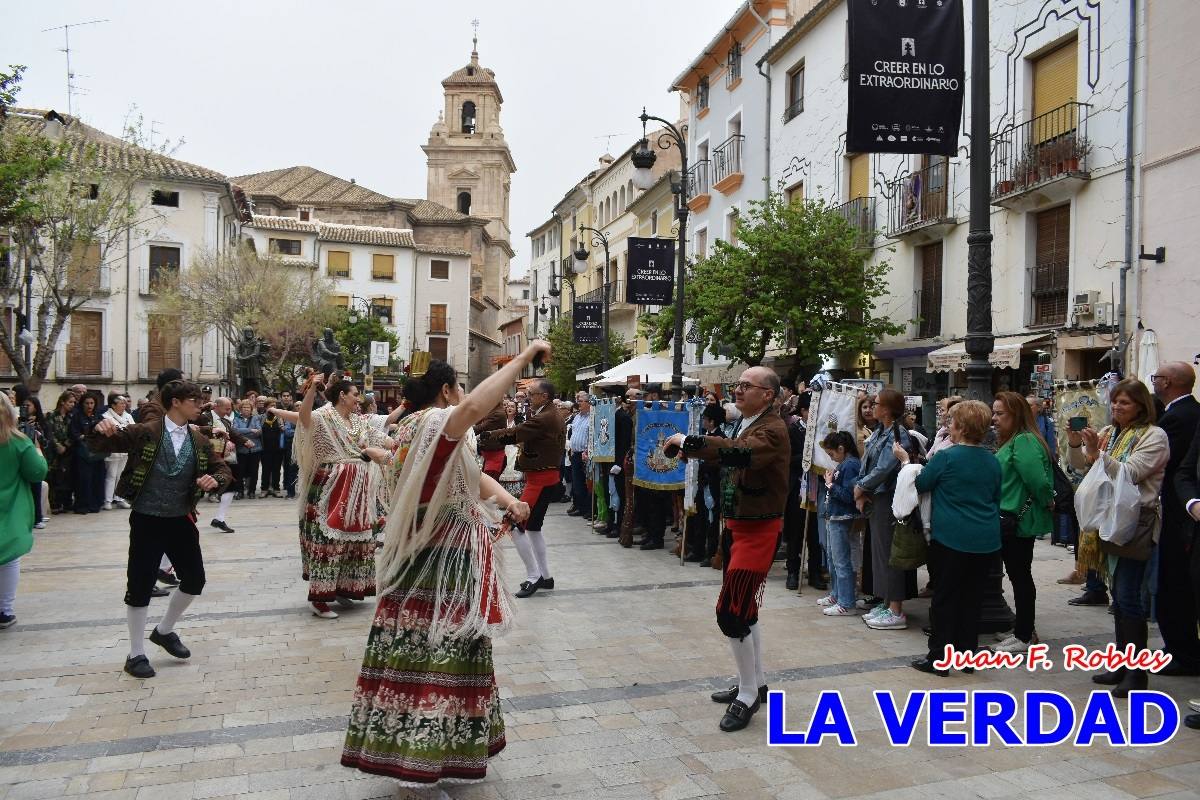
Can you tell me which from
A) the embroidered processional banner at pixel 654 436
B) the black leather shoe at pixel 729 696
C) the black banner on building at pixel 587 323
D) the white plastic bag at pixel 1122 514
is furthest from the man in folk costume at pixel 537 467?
the black banner on building at pixel 587 323

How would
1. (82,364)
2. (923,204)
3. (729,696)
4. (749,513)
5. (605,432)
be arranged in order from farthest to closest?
(82,364), (923,204), (605,432), (729,696), (749,513)

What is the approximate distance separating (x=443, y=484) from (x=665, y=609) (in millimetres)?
4251

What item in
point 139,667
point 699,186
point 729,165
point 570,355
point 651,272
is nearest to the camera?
point 139,667

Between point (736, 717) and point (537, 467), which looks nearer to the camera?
point (736, 717)

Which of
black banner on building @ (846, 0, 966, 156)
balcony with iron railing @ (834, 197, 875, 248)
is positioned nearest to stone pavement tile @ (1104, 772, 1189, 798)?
black banner on building @ (846, 0, 966, 156)

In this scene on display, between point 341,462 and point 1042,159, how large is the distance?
1288 cm

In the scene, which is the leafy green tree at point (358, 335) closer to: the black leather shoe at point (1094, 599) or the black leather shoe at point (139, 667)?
the black leather shoe at point (139, 667)

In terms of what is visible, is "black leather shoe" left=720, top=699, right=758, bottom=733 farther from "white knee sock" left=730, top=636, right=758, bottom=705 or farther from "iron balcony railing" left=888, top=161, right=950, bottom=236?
"iron balcony railing" left=888, top=161, right=950, bottom=236

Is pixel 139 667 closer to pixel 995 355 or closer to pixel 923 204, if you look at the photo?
pixel 995 355

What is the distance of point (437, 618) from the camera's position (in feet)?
12.7

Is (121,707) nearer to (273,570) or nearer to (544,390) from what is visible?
(273,570)

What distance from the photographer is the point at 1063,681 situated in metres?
5.68

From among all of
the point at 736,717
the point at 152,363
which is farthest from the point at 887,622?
the point at 152,363

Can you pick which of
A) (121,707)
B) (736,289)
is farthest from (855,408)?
(736,289)
